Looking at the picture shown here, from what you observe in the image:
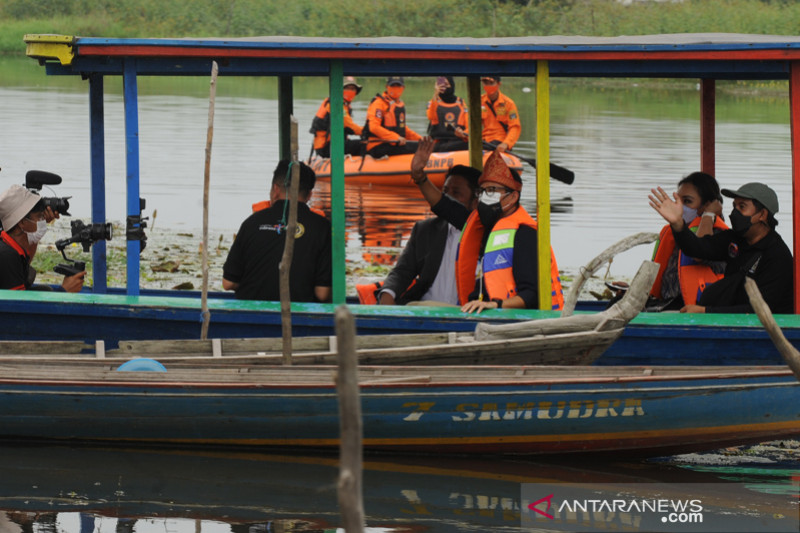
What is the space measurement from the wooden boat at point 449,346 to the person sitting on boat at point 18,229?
60cm

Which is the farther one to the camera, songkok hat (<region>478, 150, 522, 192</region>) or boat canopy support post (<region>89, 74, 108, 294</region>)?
boat canopy support post (<region>89, 74, 108, 294</region>)

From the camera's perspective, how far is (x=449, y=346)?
23.2 ft

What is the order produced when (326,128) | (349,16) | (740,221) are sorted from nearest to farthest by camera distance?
(740,221) → (326,128) → (349,16)

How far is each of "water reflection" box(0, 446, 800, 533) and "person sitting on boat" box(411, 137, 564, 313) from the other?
3.13ft

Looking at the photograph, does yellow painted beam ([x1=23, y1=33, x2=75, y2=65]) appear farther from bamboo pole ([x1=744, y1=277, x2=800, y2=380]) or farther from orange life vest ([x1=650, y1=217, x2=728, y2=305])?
bamboo pole ([x1=744, y1=277, x2=800, y2=380])

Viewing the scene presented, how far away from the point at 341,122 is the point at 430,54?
0.63 m

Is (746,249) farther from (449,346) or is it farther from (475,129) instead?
(475,129)

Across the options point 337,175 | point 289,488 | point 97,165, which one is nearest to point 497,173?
point 337,175

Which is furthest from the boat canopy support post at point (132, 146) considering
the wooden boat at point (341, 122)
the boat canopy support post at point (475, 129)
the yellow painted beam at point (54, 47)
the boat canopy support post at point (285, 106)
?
the boat canopy support post at point (475, 129)

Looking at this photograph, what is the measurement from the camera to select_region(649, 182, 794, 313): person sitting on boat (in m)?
7.28

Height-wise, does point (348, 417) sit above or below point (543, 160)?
below

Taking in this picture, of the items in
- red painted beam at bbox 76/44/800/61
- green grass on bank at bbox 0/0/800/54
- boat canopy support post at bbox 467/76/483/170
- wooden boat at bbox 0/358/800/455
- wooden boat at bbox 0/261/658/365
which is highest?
green grass on bank at bbox 0/0/800/54

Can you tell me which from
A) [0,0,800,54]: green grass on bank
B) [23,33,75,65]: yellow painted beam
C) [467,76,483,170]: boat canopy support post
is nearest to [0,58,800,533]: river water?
[0,0,800,54]: green grass on bank

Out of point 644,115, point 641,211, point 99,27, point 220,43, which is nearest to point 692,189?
point 220,43
